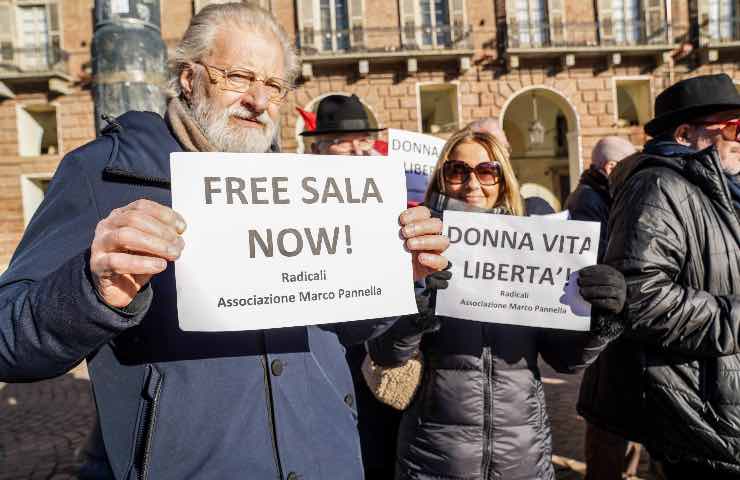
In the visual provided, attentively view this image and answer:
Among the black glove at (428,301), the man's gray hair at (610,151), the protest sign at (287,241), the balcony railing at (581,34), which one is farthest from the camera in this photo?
the balcony railing at (581,34)

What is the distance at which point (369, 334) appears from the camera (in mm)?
1638

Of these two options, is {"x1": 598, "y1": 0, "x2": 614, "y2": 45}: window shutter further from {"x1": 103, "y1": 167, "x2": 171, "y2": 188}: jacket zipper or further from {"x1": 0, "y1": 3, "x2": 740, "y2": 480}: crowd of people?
{"x1": 103, "y1": 167, "x2": 171, "y2": 188}: jacket zipper

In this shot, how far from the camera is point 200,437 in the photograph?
1.18 metres

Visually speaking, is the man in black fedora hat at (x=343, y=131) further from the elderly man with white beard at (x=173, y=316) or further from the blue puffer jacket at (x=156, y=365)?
the blue puffer jacket at (x=156, y=365)

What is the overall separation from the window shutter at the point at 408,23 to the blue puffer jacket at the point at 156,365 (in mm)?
15339

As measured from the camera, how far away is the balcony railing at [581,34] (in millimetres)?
15701

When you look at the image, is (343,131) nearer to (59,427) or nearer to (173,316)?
(173,316)

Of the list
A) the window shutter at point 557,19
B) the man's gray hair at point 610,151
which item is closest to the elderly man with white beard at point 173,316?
the man's gray hair at point 610,151

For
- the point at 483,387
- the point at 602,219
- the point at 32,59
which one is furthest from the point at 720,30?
the point at 32,59

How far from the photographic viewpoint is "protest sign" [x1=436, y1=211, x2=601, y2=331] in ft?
6.28

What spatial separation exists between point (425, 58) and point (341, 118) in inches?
500

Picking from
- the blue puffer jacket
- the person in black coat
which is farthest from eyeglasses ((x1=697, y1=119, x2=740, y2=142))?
the blue puffer jacket

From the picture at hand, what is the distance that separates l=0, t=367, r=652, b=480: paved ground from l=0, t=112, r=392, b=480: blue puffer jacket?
292cm

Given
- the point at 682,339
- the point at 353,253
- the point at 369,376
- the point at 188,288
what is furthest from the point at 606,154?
the point at 188,288
